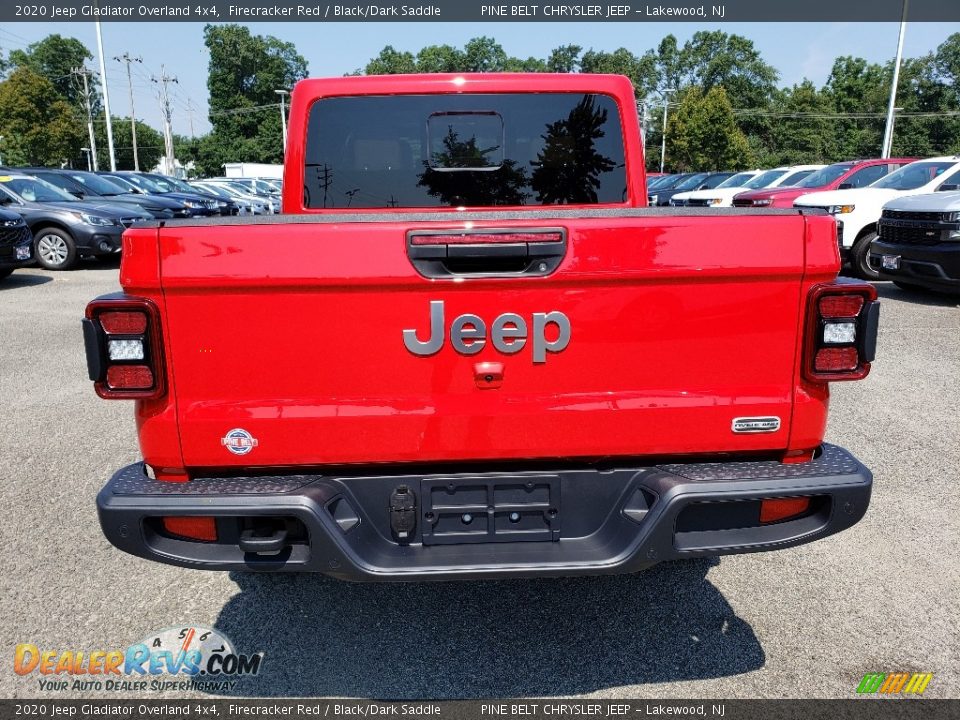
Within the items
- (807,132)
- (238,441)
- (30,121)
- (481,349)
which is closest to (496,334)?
(481,349)

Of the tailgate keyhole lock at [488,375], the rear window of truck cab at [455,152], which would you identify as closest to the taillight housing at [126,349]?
the tailgate keyhole lock at [488,375]

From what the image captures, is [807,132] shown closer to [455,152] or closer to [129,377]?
[455,152]

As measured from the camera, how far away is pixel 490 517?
232 centimetres

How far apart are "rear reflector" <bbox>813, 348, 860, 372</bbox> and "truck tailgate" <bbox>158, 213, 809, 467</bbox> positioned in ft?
0.31

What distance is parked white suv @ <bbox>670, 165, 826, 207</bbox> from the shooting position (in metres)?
17.0

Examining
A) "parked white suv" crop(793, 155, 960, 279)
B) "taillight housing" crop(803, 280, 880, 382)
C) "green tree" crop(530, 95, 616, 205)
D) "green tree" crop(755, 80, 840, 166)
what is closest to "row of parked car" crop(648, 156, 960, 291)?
"parked white suv" crop(793, 155, 960, 279)

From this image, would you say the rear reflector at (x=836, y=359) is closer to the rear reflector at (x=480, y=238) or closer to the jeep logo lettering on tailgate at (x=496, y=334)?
the jeep logo lettering on tailgate at (x=496, y=334)

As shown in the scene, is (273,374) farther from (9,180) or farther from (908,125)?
(908,125)

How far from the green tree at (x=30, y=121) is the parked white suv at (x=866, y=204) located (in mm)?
53159

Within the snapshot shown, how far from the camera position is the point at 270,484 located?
2252 millimetres

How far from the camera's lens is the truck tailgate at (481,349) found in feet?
7.09

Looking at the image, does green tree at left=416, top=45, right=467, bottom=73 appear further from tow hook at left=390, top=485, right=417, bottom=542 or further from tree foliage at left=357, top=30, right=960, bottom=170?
tow hook at left=390, top=485, right=417, bottom=542

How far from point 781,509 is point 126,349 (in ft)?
6.96

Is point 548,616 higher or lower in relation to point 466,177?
lower
